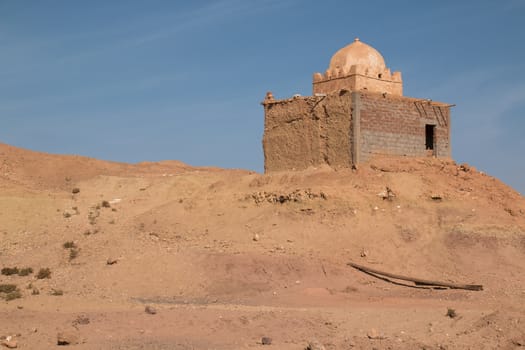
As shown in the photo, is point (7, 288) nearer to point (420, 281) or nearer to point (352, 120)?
point (420, 281)

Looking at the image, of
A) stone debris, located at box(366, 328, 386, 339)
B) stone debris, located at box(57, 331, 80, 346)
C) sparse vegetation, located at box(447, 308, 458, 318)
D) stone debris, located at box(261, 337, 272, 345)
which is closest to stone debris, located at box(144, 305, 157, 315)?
stone debris, located at box(57, 331, 80, 346)

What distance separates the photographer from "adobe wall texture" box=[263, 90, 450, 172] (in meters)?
20.8

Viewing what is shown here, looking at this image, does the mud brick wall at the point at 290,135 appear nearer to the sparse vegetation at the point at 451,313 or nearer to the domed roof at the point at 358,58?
the domed roof at the point at 358,58

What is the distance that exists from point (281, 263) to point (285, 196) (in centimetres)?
293

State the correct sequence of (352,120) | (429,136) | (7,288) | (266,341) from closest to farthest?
(266,341)
(7,288)
(352,120)
(429,136)

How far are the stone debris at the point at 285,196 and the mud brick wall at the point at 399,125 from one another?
1.84 metres

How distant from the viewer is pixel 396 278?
17.2 metres

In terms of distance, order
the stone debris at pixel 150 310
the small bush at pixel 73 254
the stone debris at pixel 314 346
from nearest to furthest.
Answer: the stone debris at pixel 314 346 < the stone debris at pixel 150 310 < the small bush at pixel 73 254

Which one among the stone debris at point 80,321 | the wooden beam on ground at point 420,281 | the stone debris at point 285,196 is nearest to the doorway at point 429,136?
the stone debris at point 285,196

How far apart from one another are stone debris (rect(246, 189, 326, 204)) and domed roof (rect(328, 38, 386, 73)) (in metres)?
4.29

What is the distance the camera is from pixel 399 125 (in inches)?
853

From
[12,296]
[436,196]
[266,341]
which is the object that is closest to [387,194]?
[436,196]

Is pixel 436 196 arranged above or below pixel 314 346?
above

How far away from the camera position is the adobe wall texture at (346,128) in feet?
68.3
